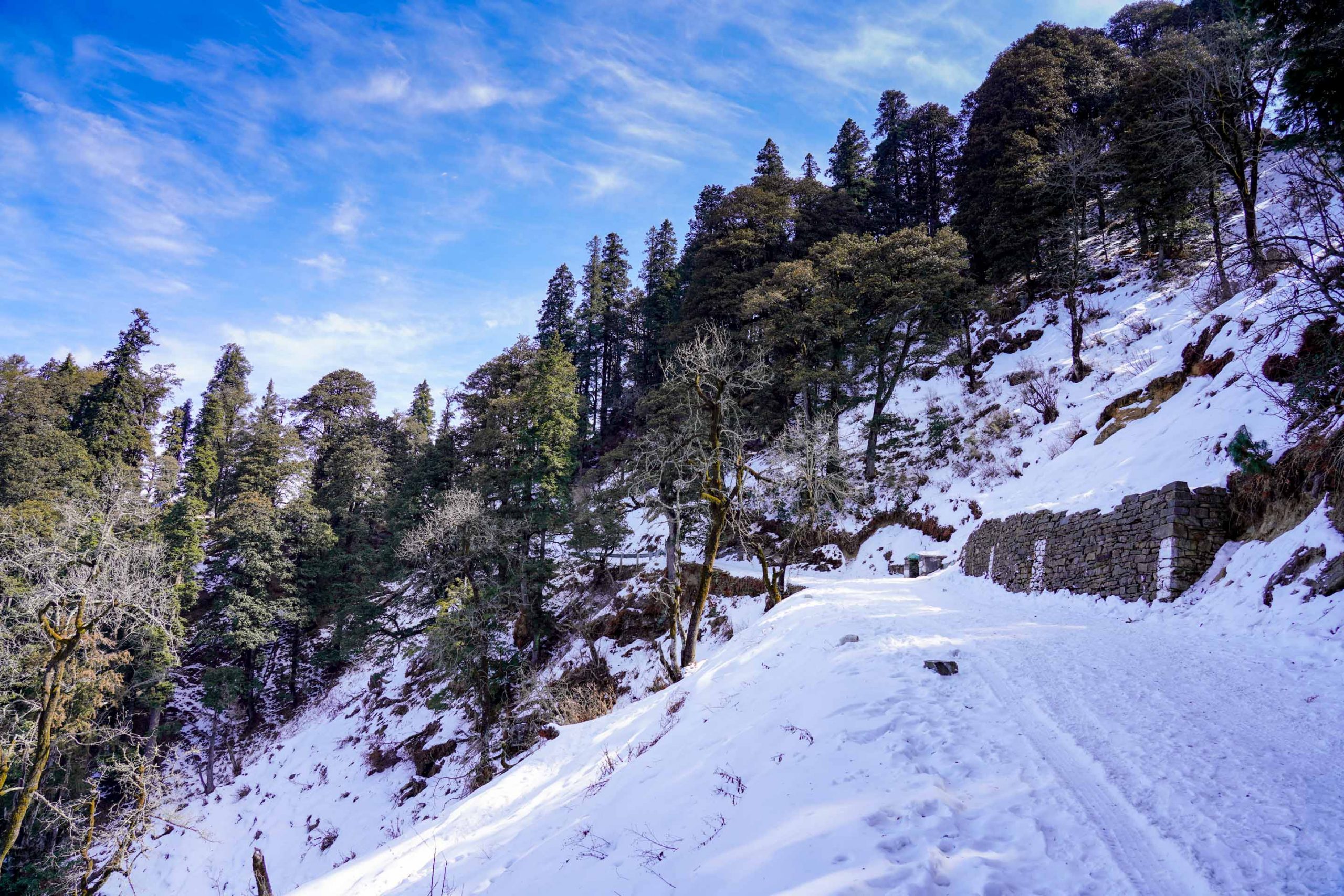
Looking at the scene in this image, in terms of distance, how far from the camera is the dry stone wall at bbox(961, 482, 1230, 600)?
7.98 meters

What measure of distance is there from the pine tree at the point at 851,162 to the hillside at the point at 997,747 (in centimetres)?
2615

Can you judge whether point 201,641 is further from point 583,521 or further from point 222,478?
point 583,521

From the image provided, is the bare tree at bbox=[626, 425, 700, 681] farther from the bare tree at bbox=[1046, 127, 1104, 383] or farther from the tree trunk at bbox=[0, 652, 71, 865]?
the bare tree at bbox=[1046, 127, 1104, 383]

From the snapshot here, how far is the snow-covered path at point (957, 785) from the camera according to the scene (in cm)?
293

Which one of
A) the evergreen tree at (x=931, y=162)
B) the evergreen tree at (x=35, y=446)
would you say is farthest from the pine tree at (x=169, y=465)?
the evergreen tree at (x=931, y=162)

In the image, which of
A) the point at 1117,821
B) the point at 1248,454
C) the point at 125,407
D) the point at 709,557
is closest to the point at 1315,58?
the point at 1248,454

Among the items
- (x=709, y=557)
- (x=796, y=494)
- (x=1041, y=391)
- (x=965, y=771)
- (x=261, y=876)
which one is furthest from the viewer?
(x=796, y=494)

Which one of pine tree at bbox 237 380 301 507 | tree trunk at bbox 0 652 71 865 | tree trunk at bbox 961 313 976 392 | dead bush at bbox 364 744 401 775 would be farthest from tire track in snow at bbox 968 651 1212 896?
pine tree at bbox 237 380 301 507

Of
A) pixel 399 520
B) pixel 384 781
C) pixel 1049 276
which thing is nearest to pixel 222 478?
pixel 399 520

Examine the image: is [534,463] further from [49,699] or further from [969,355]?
[969,355]

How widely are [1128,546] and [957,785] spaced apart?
303 inches

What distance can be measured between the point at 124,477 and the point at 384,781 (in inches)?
832

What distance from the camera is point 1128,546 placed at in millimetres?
8984

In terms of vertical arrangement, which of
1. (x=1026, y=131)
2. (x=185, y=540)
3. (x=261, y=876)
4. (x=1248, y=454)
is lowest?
(x=261, y=876)
